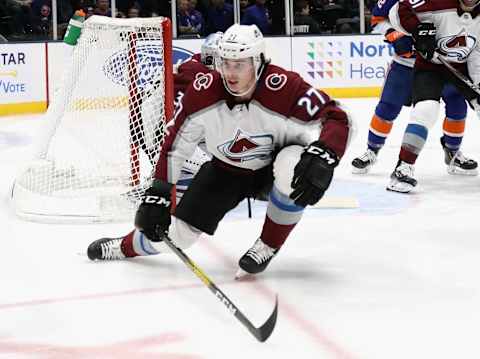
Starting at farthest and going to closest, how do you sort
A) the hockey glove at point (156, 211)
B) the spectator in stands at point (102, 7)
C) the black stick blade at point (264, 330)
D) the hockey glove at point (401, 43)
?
the spectator in stands at point (102, 7), the hockey glove at point (401, 43), the hockey glove at point (156, 211), the black stick blade at point (264, 330)

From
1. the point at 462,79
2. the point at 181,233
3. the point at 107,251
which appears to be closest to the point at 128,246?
the point at 107,251

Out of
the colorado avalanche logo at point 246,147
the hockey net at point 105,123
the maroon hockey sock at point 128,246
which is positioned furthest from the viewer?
the hockey net at point 105,123

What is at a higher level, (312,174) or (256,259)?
(312,174)

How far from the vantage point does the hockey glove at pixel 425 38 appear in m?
3.99

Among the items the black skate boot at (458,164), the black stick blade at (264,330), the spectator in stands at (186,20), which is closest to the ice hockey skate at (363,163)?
the black skate boot at (458,164)

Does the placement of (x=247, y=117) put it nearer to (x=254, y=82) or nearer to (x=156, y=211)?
(x=254, y=82)

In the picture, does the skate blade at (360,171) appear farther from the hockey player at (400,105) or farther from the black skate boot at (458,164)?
the black skate boot at (458,164)

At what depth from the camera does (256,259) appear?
8.77 ft

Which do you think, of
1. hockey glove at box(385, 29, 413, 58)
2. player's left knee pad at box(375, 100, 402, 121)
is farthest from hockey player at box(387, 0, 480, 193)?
player's left knee pad at box(375, 100, 402, 121)

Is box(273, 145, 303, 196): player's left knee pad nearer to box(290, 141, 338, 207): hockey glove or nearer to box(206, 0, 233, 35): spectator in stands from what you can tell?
box(290, 141, 338, 207): hockey glove

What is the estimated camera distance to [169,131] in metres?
2.59

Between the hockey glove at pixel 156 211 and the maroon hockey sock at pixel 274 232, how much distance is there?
0.33 meters

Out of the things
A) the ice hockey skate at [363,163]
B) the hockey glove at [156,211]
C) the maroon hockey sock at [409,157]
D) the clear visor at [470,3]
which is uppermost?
the clear visor at [470,3]

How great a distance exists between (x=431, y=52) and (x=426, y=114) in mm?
268
